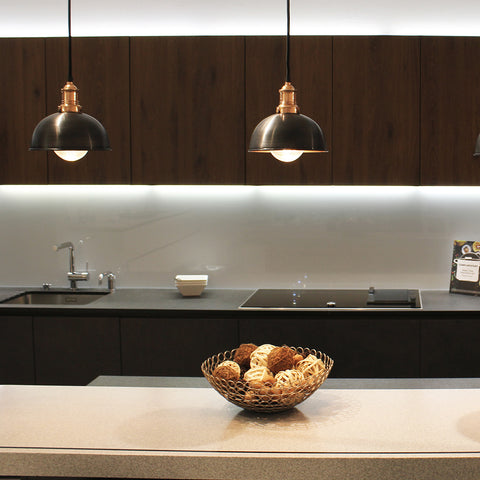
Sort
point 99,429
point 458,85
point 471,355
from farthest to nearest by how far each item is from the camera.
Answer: point 458,85 < point 471,355 < point 99,429

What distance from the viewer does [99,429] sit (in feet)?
5.61

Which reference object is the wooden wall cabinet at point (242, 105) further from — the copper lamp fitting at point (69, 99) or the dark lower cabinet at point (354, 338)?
the copper lamp fitting at point (69, 99)

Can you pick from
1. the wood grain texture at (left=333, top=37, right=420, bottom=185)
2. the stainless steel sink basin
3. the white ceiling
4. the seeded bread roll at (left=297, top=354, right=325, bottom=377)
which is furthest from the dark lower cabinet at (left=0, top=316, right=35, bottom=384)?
the seeded bread roll at (left=297, top=354, right=325, bottom=377)

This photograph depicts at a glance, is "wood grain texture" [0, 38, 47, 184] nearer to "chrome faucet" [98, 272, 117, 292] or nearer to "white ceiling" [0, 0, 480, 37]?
"white ceiling" [0, 0, 480, 37]

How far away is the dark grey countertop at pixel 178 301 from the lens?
352cm

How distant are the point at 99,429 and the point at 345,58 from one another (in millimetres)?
2713

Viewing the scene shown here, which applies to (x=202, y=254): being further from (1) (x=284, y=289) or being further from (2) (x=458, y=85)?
(2) (x=458, y=85)

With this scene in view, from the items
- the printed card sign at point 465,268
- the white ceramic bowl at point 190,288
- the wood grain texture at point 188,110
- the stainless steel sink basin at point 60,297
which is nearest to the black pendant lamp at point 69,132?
the wood grain texture at point 188,110

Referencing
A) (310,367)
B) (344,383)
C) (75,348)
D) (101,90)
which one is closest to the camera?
(310,367)

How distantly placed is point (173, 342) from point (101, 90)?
150 centimetres

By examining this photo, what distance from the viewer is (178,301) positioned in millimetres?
3729

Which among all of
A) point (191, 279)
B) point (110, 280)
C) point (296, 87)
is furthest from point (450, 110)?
point (110, 280)

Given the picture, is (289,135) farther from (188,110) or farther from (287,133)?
(188,110)

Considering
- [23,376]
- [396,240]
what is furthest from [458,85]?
[23,376]
